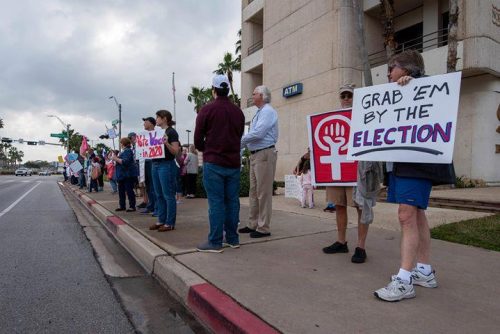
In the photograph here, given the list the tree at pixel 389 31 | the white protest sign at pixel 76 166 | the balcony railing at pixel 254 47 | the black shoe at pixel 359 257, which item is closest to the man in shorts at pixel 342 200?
the black shoe at pixel 359 257

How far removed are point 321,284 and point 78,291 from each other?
2.24 meters

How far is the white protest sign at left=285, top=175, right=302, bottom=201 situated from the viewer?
29.0 ft

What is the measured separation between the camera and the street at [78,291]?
2830 mm

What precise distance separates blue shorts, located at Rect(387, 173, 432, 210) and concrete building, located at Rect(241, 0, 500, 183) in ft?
37.3

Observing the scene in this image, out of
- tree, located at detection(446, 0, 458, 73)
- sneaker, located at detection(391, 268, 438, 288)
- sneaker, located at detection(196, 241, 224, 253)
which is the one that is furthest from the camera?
tree, located at detection(446, 0, 458, 73)

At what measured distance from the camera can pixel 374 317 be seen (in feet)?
8.34

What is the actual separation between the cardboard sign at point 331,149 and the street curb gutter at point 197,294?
6.11ft

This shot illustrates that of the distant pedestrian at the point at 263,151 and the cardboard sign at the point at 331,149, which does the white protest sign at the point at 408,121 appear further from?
the distant pedestrian at the point at 263,151

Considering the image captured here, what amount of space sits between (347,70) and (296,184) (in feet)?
28.9

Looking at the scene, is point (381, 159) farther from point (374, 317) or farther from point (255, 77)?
point (255, 77)

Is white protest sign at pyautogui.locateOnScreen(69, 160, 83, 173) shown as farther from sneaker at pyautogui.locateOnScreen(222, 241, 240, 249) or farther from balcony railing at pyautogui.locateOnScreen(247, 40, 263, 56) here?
sneaker at pyautogui.locateOnScreen(222, 241, 240, 249)

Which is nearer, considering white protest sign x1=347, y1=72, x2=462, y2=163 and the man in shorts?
white protest sign x1=347, y1=72, x2=462, y2=163

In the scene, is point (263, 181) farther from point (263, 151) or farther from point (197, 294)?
point (197, 294)

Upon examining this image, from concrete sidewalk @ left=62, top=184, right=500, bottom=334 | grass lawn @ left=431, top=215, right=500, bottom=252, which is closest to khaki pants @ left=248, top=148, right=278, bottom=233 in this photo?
concrete sidewalk @ left=62, top=184, right=500, bottom=334
